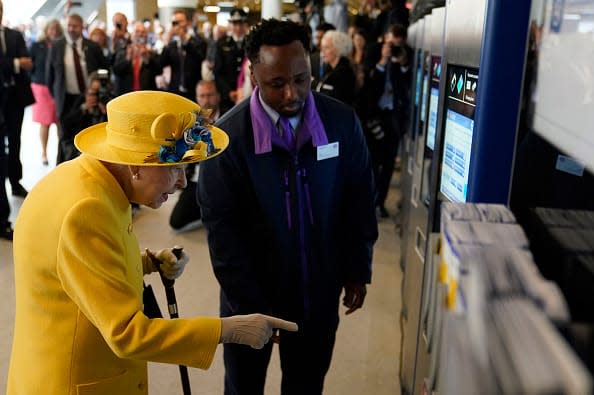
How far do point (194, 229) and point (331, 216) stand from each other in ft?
11.8

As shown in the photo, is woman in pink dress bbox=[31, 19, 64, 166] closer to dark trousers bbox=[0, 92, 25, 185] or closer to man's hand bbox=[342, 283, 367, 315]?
dark trousers bbox=[0, 92, 25, 185]

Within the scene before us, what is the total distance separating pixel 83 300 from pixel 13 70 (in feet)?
16.7

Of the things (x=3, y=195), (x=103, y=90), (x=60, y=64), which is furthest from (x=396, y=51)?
(x=60, y=64)

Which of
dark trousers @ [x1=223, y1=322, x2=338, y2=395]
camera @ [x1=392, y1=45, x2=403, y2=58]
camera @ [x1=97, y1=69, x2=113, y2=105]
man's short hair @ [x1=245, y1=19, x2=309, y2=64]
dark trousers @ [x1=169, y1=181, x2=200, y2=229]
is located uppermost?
man's short hair @ [x1=245, y1=19, x2=309, y2=64]

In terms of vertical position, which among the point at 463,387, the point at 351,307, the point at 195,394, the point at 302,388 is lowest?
the point at 195,394

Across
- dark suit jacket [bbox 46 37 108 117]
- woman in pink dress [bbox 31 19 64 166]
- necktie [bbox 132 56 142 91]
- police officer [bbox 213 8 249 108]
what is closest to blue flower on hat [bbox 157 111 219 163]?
dark suit jacket [bbox 46 37 108 117]

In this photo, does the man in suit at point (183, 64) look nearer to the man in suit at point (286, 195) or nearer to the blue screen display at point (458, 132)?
the man in suit at point (286, 195)

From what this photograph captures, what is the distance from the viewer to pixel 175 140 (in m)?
1.44

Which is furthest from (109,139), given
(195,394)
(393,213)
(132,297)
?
(393,213)

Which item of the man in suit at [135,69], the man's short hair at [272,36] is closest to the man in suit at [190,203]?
the man in suit at [135,69]

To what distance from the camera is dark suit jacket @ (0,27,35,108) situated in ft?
18.2

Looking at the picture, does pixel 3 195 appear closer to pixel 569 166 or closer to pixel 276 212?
pixel 276 212

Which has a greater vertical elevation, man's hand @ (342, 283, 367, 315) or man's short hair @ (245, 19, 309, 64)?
man's short hair @ (245, 19, 309, 64)

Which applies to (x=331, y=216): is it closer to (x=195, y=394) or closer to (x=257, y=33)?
(x=257, y=33)
